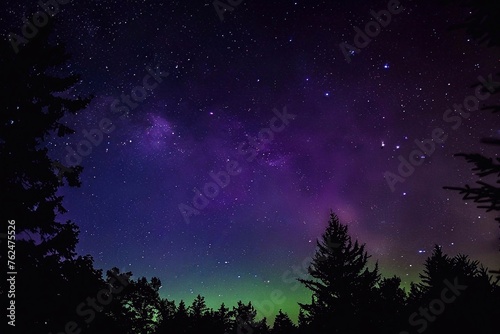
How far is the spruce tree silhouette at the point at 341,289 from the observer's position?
37.9ft

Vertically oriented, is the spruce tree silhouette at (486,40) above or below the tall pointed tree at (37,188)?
below

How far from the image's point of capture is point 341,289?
1250cm

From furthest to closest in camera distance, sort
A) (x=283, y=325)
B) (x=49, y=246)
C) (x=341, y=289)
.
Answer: (x=283, y=325), (x=341, y=289), (x=49, y=246)

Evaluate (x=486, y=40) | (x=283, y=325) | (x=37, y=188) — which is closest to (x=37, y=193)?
(x=37, y=188)

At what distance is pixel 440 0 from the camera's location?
214 cm

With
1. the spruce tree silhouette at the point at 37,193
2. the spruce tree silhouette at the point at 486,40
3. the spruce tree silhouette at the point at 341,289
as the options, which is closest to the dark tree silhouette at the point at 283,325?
the spruce tree silhouette at the point at 341,289

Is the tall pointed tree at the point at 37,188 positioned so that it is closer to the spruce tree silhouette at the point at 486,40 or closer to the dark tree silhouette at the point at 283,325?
the spruce tree silhouette at the point at 486,40

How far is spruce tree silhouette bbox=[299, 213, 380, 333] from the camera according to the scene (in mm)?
11547

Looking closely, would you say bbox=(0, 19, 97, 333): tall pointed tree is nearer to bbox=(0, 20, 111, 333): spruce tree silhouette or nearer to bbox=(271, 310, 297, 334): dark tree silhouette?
bbox=(0, 20, 111, 333): spruce tree silhouette

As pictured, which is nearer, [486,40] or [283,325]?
[486,40]

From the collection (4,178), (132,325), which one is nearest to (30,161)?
(4,178)

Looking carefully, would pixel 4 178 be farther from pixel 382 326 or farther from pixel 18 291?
pixel 382 326

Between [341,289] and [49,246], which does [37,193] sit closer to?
[49,246]

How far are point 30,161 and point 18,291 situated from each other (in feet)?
11.4
